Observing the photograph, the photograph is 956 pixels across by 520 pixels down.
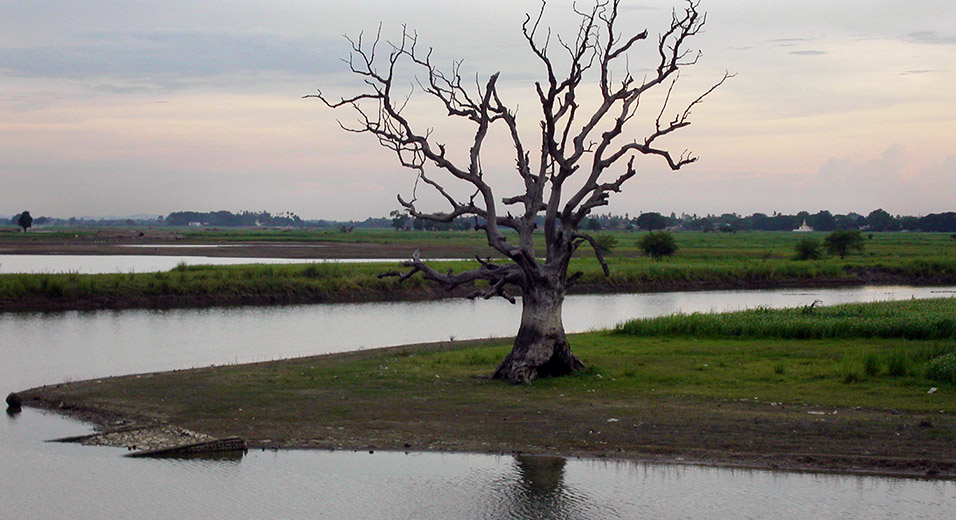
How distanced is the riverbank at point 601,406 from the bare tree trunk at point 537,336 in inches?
15.0

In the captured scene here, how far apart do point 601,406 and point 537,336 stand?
2.54 meters

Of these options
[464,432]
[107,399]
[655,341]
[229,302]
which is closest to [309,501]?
[464,432]

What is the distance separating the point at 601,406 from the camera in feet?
55.8

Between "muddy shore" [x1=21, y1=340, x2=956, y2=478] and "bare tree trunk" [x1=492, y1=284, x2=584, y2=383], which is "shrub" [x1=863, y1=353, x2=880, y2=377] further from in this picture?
"bare tree trunk" [x1=492, y1=284, x2=584, y2=383]

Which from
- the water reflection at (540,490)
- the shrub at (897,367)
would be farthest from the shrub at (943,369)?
the water reflection at (540,490)

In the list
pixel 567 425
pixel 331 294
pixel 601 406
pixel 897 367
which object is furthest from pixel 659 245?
pixel 567 425

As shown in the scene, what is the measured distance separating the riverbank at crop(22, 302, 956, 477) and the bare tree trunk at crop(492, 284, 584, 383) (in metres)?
0.38

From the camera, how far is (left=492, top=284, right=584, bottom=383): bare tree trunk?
62.4ft

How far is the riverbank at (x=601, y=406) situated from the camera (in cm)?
1418

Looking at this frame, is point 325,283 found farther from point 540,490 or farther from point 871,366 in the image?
point 540,490

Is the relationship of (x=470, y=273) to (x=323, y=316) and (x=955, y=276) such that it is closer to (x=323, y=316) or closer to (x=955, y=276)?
(x=323, y=316)

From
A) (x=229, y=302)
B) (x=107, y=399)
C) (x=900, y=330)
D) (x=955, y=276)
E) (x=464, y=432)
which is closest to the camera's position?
(x=464, y=432)

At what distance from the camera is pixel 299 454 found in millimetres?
14586

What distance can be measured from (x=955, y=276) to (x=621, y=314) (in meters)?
34.6
